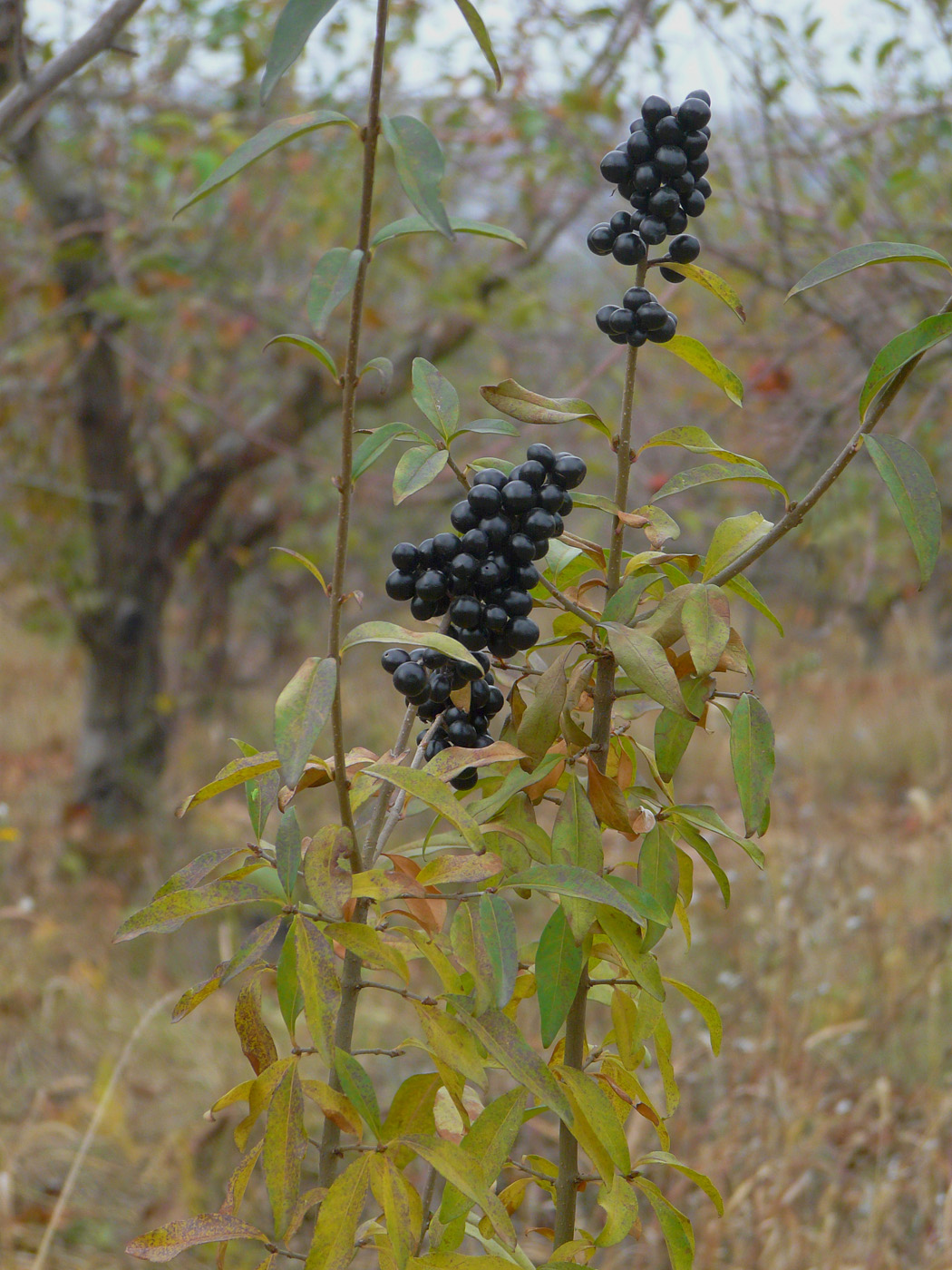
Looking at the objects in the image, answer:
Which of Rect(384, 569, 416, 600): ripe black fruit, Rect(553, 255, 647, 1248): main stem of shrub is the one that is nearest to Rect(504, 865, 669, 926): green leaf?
Rect(553, 255, 647, 1248): main stem of shrub

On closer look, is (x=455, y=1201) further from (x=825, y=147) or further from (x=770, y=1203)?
(x=825, y=147)

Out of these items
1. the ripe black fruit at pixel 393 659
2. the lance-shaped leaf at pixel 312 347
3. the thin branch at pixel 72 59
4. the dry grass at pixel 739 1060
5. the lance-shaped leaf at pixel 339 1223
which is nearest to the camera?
the lance-shaped leaf at pixel 312 347

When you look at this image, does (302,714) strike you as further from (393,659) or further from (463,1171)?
(463,1171)

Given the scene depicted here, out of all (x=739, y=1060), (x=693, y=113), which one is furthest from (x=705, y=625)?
(x=739, y=1060)

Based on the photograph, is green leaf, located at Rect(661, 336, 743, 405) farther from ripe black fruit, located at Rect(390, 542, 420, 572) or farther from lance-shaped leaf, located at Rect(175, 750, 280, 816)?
lance-shaped leaf, located at Rect(175, 750, 280, 816)

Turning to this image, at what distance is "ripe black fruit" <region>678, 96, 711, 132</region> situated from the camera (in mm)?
781

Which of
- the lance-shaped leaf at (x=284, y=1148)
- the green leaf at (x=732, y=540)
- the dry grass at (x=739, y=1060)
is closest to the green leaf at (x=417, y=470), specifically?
the green leaf at (x=732, y=540)

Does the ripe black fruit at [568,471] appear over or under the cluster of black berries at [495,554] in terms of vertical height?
over

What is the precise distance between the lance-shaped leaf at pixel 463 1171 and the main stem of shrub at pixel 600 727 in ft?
0.40

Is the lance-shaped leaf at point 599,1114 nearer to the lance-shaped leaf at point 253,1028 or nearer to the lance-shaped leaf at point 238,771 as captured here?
the lance-shaped leaf at point 253,1028

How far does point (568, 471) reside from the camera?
0.79m

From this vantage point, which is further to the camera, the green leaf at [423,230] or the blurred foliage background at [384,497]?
the blurred foliage background at [384,497]

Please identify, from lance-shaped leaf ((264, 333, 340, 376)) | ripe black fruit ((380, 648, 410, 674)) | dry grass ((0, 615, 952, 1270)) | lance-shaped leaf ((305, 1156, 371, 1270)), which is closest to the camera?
lance-shaped leaf ((264, 333, 340, 376))

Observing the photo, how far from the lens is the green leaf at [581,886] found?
2.29 feet
